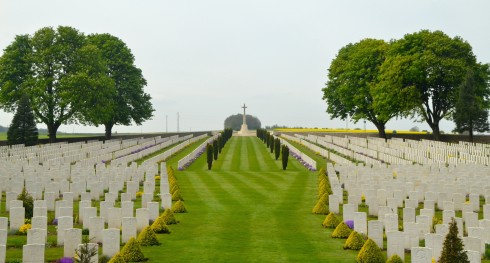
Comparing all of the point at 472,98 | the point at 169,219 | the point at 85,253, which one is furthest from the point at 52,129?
the point at 85,253

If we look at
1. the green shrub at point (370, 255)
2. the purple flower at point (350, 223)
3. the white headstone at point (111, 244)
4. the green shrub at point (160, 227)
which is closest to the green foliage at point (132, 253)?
the white headstone at point (111, 244)

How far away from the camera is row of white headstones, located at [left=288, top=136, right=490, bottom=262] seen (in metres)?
13.8

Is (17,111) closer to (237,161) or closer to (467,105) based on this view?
(237,161)

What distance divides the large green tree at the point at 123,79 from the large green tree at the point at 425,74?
3166 centimetres

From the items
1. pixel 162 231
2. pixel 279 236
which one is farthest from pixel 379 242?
pixel 162 231

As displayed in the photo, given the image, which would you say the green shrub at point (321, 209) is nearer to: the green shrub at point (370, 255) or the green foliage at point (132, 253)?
the green shrub at point (370, 255)

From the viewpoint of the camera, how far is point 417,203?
855 inches

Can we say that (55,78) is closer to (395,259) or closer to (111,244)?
(111,244)

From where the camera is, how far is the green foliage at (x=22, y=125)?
57188mm

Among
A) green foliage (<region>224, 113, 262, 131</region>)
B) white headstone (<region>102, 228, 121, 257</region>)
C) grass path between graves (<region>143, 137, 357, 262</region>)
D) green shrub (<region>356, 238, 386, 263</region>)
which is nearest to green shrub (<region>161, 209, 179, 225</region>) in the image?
grass path between graves (<region>143, 137, 357, 262</region>)

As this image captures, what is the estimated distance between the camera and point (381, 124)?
241ft

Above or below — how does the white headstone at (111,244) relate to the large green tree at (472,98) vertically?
below

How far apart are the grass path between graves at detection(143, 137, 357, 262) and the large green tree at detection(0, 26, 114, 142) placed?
33.4 m

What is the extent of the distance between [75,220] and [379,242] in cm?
960
